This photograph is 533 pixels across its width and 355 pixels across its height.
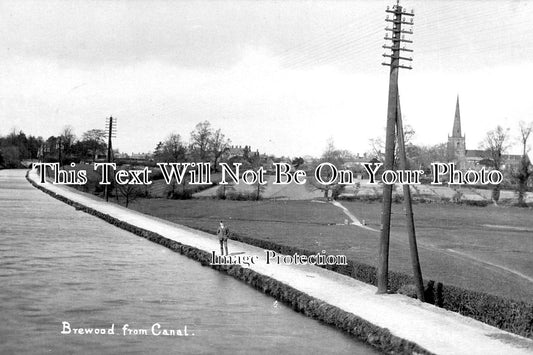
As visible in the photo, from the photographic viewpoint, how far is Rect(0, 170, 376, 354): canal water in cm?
1647

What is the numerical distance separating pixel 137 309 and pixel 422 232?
146ft

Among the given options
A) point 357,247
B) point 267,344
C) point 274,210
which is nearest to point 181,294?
point 267,344

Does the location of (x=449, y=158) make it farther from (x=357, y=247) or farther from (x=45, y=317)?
(x=45, y=317)

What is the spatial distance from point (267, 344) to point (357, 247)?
27497 millimetres

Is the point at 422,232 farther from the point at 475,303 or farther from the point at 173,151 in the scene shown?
the point at 173,151

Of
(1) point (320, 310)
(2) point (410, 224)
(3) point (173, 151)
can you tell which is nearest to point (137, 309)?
(1) point (320, 310)

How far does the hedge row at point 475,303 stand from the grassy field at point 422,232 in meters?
5.78

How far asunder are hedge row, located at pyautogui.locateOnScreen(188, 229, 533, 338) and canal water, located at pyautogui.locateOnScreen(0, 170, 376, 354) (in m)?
4.51

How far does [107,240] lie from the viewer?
4059 centimetres

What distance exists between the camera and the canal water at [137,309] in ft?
54.0
